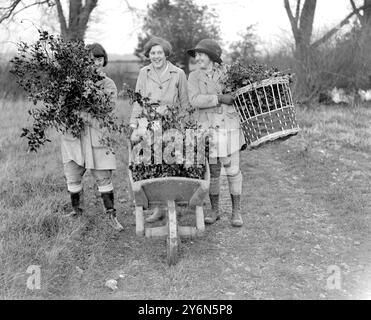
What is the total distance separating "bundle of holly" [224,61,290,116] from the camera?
3.94 m

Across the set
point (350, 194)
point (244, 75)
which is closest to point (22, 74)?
point (244, 75)

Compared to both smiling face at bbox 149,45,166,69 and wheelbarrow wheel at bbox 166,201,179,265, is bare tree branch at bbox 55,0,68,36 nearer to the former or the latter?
smiling face at bbox 149,45,166,69

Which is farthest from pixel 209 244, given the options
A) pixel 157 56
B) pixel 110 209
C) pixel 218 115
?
pixel 157 56

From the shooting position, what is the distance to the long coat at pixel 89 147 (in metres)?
4.22

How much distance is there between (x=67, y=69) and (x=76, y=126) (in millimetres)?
522

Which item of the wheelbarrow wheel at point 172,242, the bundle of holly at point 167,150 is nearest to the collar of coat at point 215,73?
the bundle of holly at point 167,150

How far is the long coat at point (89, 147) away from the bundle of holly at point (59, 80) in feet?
0.74

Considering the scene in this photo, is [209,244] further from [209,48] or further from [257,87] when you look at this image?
[209,48]

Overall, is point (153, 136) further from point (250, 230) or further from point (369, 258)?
point (369, 258)

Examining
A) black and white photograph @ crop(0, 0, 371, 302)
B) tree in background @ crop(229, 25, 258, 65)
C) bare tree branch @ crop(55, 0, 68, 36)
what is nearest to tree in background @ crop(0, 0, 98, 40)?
bare tree branch @ crop(55, 0, 68, 36)

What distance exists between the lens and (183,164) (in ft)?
12.2

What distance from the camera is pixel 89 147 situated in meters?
4.23

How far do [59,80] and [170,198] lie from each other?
1385mm

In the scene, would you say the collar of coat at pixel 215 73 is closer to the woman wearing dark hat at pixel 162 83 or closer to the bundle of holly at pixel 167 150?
the woman wearing dark hat at pixel 162 83
